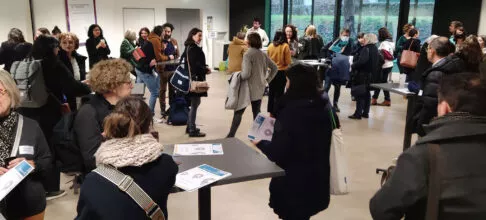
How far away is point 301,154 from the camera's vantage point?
2.36m

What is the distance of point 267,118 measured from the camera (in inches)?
104

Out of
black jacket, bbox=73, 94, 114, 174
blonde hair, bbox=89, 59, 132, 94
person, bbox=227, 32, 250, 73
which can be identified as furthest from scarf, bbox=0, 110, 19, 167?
person, bbox=227, 32, 250, 73

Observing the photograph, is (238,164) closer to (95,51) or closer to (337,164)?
(337,164)

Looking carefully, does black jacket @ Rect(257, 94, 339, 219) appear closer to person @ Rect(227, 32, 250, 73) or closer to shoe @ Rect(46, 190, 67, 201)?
shoe @ Rect(46, 190, 67, 201)

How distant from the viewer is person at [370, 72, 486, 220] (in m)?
1.43

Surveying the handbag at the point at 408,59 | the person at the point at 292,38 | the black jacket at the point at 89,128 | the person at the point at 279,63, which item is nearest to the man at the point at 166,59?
the person at the point at 279,63

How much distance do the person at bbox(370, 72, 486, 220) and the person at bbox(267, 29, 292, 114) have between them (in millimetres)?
4499

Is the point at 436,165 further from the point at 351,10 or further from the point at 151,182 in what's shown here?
the point at 351,10

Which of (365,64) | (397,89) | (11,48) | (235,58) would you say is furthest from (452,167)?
(11,48)

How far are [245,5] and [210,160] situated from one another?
Answer: 34.1 feet

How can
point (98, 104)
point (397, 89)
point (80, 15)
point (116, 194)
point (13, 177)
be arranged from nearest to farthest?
point (116, 194)
point (13, 177)
point (98, 104)
point (397, 89)
point (80, 15)

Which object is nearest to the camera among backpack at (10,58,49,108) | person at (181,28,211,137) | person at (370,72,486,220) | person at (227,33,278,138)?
person at (370,72,486,220)

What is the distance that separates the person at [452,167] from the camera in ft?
4.68

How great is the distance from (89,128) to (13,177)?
0.48 metres
